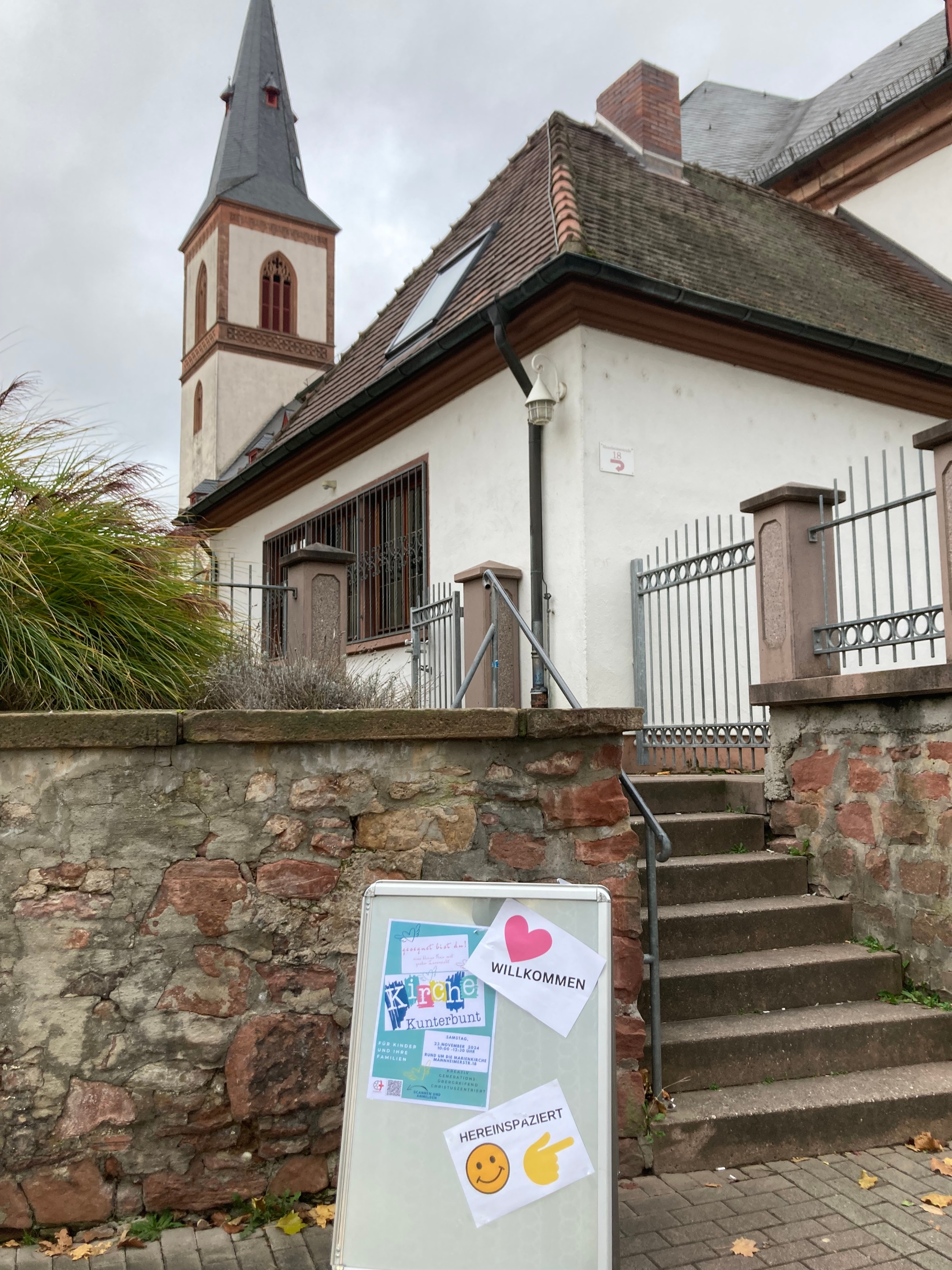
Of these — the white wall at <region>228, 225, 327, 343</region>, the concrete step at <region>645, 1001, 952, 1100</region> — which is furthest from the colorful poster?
the white wall at <region>228, 225, 327, 343</region>

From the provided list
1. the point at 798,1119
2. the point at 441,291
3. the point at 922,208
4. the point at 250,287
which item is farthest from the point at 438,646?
the point at 250,287

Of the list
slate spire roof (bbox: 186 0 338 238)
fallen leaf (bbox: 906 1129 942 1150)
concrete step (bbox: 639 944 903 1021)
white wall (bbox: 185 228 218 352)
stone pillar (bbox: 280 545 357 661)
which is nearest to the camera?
fallen leaf (bbox: 906 1129 942 1150)

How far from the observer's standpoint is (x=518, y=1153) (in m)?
2.66

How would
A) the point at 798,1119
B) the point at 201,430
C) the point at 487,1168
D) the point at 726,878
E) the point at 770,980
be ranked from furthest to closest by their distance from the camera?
1. the point at 201,430
2. the point at 726,878
3. the point at 770,980
4. the point at 798,1119
5. the point at 487,1168

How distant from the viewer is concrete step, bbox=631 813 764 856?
5266mm

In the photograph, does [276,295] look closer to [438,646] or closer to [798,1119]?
[438,646]

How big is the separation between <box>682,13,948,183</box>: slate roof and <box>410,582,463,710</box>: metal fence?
8118 millimetres

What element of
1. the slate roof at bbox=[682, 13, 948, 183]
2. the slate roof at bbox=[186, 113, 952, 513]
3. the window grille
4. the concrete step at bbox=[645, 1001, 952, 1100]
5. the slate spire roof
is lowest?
the concrete step at bbox=[645, 1001, 952, 1100]

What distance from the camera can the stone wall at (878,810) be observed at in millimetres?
4551

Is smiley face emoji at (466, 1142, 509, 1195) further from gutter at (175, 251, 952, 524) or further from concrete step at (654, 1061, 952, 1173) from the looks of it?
gutter at (175, 251, 952, 524)

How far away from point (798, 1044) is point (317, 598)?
4.03 meters

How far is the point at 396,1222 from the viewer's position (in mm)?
2621

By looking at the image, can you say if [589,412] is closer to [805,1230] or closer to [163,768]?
[163,768]

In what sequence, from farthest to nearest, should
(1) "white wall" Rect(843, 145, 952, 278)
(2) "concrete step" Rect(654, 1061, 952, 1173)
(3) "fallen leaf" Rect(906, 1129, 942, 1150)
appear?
1. (1) "white wall" Rect(843, 145, 952, 278)
2. (3) "fallen leaf" Rect(906, 1129, 942, 1150)
3. (2) "concrete step" Rect(654, 1061, 952, 1173)
